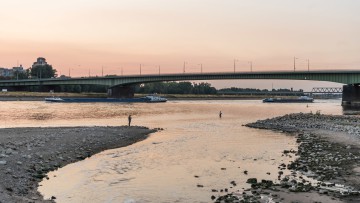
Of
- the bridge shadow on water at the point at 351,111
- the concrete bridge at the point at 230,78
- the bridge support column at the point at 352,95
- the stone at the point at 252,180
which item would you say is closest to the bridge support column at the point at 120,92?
the concrete bridge at the point at 230,78

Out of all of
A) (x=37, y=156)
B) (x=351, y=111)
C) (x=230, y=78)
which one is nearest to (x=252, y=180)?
(x=37, y=156)

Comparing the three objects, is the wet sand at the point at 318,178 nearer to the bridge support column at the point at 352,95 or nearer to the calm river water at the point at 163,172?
the calm river water at the point at 163,172

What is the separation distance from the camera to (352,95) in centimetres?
13012

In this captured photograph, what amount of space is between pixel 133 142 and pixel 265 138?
45.0 feet

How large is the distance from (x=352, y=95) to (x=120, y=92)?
92.6 metres

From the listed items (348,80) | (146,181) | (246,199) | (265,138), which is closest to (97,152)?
(146,181)

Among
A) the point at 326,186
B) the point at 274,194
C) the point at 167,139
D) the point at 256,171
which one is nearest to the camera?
the point at 274,194

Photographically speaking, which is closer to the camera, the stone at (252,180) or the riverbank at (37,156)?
the riverbank at (37,156)

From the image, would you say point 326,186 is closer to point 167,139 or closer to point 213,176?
point 213,176

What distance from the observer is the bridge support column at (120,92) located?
554 ft

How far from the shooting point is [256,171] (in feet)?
76.4

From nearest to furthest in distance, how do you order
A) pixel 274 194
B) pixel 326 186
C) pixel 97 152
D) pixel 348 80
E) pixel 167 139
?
pixel 274 194, pixel 326 186, pixel 97 152, pixel 167 139, pixel 348 80

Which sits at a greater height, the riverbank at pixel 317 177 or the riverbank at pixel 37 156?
the riverbank at pixel 37 156

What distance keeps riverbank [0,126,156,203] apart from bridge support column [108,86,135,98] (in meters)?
131
